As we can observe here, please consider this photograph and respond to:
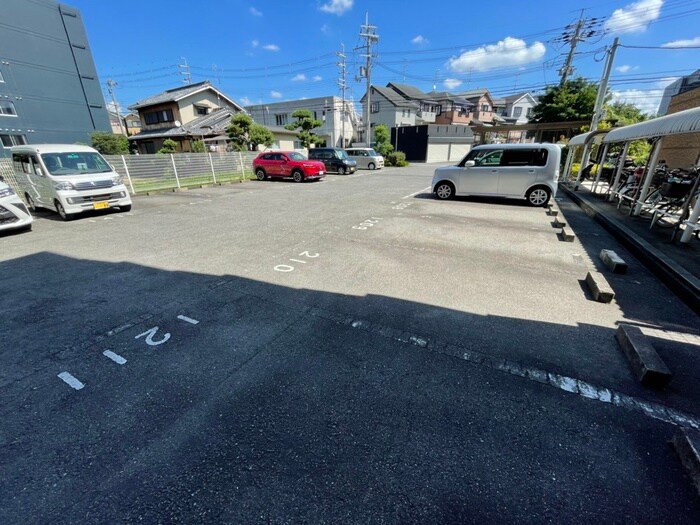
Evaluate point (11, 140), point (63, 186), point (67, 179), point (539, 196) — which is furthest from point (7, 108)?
point (539, 196)

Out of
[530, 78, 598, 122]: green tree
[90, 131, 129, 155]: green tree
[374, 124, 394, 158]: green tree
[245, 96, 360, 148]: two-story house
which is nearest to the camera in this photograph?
[90, 131, 129, 155]: green tree

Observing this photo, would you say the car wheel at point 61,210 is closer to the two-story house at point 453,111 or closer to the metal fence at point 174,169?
the metal fence at point 174,169

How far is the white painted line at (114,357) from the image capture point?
2.58 meters

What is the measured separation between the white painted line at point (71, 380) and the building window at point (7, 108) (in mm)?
25516

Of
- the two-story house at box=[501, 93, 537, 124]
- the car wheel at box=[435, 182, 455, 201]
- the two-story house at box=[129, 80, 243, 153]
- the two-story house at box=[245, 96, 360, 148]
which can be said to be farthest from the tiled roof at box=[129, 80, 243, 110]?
the two-story house at box=[501, 93, 537, 124]

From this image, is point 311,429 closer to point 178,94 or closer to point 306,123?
point 306,123

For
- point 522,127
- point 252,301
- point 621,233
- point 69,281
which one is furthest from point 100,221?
point 522,127

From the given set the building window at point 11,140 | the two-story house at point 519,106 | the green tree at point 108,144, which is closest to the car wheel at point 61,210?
the green tree at point 108,144

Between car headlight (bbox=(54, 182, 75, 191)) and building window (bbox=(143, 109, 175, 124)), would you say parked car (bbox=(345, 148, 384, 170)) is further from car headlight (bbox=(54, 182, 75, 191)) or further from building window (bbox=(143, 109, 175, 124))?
car headlight (bbox=(54, 182, 75, 191))

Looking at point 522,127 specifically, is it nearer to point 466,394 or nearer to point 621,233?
point 621,233

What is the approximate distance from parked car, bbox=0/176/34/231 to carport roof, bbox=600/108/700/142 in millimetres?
12623

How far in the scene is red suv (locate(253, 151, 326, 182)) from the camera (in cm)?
1516

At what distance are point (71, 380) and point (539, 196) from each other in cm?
1052

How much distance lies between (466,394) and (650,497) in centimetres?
100
